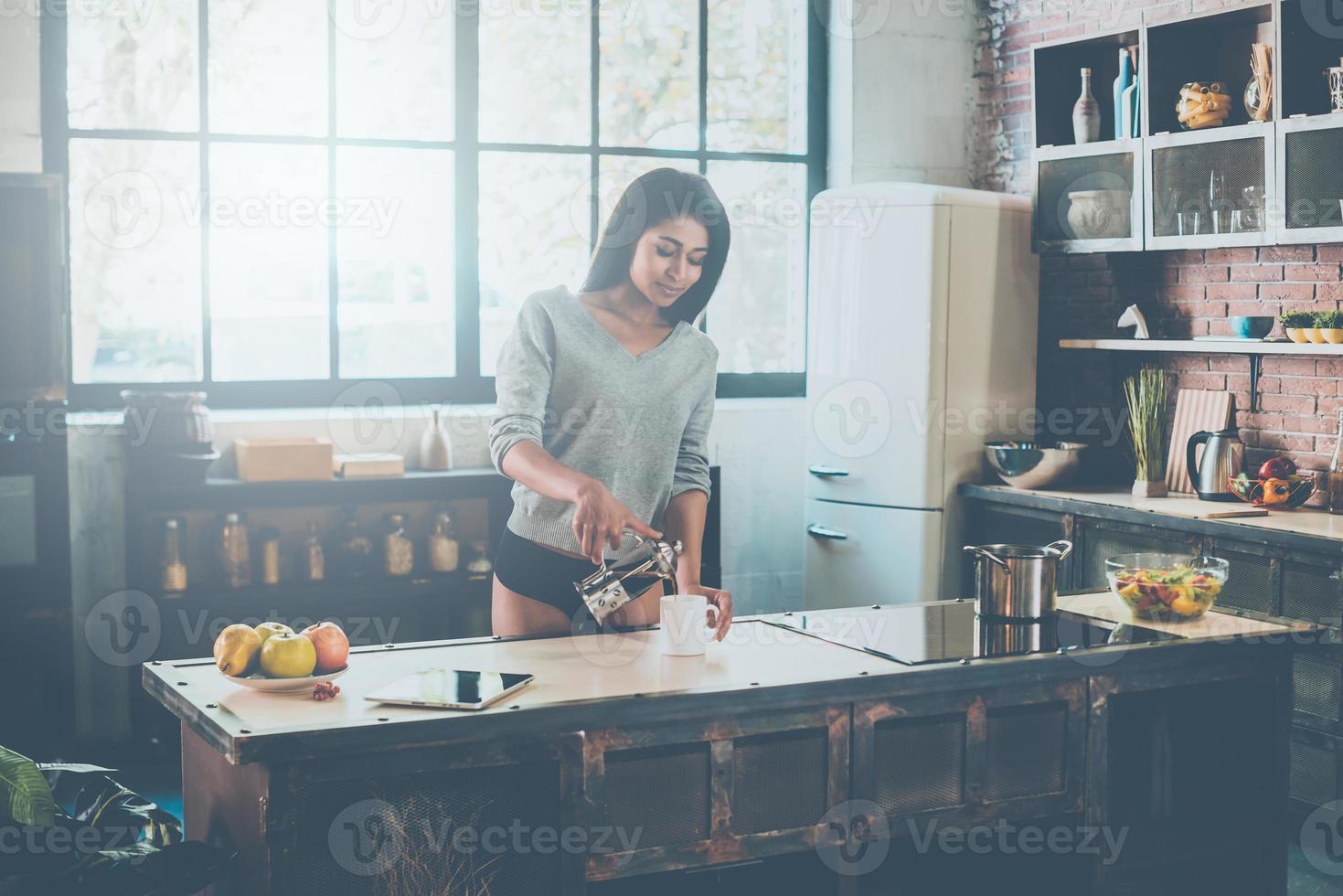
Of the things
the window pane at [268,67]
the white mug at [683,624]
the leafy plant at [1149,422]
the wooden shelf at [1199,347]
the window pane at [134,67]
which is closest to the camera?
the white mug at [683,624]

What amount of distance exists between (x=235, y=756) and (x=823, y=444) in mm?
3709

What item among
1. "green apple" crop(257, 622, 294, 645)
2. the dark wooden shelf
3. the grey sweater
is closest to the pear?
"green apple" crop(257, 622, 294, 645)

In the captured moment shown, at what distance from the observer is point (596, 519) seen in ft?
8.39

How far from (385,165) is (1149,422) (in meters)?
3.01

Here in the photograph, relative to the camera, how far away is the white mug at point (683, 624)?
2680 mm

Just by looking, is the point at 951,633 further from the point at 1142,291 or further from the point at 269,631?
the point at 1142,291

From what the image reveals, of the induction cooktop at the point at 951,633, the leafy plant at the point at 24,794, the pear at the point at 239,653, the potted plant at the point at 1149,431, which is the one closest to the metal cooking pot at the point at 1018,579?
the induction cooktop at the point at 951,633

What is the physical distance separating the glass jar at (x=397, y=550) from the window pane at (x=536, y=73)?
1642mm

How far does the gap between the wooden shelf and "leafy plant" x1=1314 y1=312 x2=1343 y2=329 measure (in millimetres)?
66

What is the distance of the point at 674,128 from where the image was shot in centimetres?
598

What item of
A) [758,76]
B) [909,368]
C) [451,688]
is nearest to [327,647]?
[451,688]

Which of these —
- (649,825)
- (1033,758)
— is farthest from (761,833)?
(1033,758)

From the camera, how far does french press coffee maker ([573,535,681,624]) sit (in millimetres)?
2566

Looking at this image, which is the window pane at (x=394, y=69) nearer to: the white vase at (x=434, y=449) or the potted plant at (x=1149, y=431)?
the white vase at (x=434, y=449)
